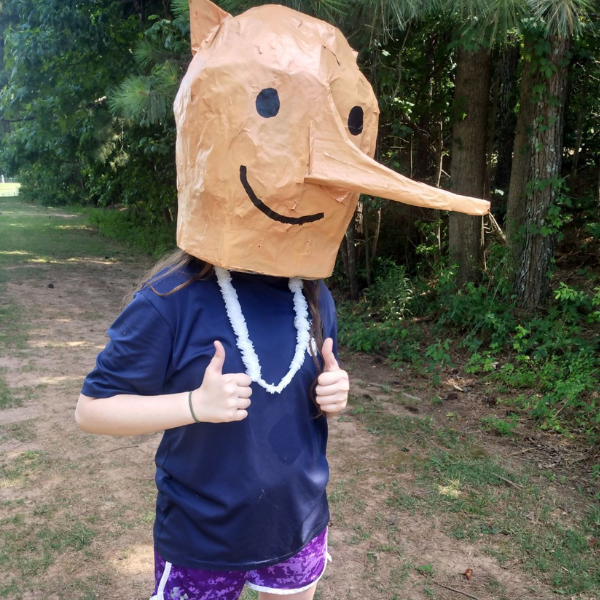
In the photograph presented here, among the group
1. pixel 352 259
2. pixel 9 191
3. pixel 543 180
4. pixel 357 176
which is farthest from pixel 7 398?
pixel 9 191

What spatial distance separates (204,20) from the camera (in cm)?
141

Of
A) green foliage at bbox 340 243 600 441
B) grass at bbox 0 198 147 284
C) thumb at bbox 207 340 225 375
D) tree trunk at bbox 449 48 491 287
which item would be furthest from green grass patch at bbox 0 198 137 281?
thumb at bbox 207 340 225 375

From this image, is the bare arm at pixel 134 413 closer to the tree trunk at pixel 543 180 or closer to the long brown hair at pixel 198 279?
the long brown hair at pixel 198 279

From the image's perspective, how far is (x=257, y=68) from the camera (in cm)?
130

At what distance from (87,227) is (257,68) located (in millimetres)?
16945

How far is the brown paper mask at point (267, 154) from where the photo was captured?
1.30 meters

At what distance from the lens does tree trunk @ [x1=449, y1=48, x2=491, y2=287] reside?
18.3 ft

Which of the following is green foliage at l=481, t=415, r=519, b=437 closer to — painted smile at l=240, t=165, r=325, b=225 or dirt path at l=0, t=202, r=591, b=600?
dirt path at l=0, t=202, r=591, b=600

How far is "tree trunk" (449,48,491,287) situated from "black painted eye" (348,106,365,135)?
14.7 ft

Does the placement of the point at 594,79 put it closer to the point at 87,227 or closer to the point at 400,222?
the point at 400,222

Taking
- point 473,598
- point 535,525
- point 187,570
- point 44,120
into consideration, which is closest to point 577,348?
point 535,525

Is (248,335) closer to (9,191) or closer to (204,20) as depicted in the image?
(204,20)

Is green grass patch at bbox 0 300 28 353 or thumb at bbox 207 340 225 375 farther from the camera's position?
green grass patch at bbox 0 300 28 353

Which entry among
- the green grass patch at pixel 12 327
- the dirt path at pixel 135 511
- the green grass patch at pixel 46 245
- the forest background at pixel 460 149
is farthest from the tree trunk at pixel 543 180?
the green grass patch at pixel 46 245
